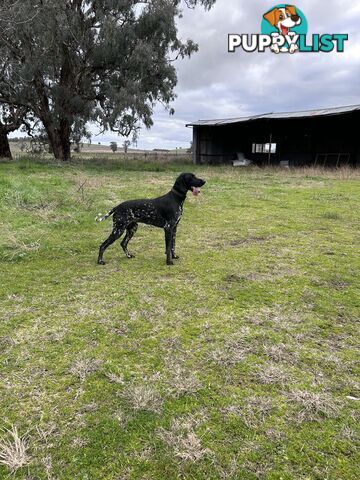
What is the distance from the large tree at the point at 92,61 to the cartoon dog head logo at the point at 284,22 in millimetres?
4445

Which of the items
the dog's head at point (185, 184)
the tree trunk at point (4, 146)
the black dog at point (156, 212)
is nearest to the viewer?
the black dog at point (156, 212)

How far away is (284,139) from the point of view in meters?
27.6

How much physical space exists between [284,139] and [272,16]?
962 centimetres

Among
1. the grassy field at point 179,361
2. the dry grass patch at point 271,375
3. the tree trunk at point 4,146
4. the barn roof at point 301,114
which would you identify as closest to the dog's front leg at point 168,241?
the grassy field at point 179,361

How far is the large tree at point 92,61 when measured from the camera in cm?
1834

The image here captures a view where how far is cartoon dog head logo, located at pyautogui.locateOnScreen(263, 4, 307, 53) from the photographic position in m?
19.8

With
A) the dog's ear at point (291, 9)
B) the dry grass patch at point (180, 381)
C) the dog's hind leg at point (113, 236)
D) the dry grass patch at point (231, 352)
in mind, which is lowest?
the dry grass patch at point (231, 352)

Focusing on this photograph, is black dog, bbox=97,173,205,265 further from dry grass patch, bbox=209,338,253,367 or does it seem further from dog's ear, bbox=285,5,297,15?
dog's ear, bbox=285,5,297,15

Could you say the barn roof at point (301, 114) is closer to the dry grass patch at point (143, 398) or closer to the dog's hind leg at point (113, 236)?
the dog's hind leg at point (113, 236)

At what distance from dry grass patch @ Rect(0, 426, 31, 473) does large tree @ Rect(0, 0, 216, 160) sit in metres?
19.2

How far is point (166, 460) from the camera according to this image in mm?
2031

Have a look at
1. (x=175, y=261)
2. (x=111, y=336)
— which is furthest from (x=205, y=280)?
(x=111, y=336)

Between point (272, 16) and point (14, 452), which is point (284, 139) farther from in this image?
point (14, 452)

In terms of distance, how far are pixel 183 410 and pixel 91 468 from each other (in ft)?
2.30
